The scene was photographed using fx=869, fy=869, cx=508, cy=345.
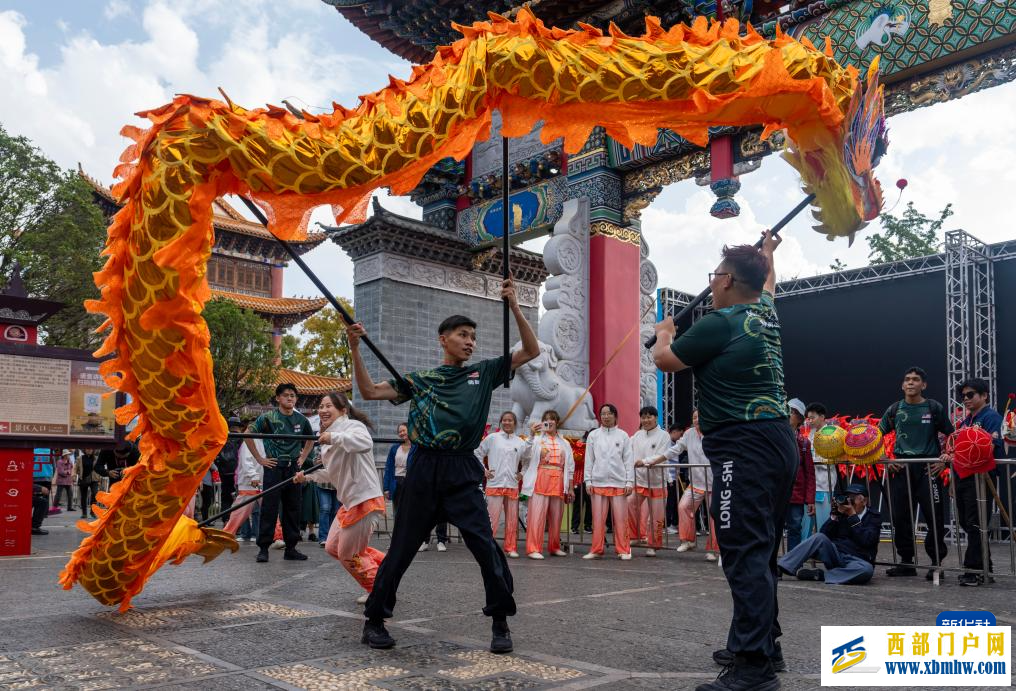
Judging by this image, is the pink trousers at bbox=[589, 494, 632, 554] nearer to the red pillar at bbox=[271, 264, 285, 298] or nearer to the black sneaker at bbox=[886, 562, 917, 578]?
the black sneaker at bbox=[886, 562, 917, 578]

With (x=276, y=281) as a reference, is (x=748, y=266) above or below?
below

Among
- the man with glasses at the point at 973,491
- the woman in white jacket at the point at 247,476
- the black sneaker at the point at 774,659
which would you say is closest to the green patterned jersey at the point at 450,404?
the black sneaker at the point at 774,659

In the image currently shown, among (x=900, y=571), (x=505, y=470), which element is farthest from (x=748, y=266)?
(x=505, y=470)

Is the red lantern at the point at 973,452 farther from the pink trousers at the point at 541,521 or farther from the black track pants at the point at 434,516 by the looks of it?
the black track pants at the point at 434,516

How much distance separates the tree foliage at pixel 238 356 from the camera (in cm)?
2452

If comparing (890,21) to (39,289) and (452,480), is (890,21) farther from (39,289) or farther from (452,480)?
(39,289)

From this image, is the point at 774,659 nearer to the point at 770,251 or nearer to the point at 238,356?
the point at 770,251

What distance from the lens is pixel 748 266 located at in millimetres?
3703

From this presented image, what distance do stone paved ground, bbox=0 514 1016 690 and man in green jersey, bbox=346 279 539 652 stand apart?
10.3 inches

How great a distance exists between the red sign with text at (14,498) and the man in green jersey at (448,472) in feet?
19.0

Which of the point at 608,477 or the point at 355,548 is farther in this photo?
the point at 608,477

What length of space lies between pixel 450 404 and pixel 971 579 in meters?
5.08

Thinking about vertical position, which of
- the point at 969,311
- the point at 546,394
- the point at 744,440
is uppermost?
the point at 969,311

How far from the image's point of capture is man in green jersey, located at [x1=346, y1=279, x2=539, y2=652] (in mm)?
4184
